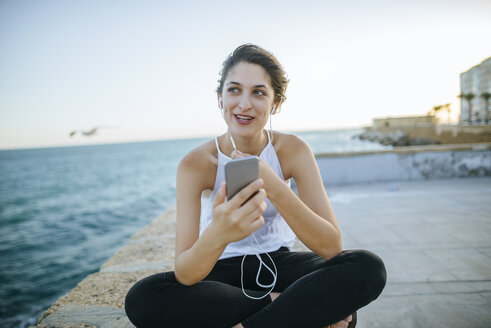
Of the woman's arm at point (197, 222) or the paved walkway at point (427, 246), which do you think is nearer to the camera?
the woman's arm at point (197, 222)

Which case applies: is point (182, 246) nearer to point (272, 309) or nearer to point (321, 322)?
point (272, 309)

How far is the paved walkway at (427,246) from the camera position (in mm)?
1666

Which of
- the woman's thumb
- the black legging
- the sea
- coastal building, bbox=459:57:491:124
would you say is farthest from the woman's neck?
coastal building, bbox=459:57:491:124

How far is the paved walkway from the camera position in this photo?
5.47 feet

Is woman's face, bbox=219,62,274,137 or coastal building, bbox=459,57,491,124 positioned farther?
coastal building, bbox=459,57,491,124

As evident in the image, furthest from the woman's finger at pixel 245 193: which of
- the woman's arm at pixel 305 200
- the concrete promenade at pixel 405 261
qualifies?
the concrete promenade at pixel 405 261

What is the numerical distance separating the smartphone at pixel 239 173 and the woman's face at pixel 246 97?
0.65 m

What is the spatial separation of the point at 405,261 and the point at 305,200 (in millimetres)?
1405

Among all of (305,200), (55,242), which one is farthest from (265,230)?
(55,242)

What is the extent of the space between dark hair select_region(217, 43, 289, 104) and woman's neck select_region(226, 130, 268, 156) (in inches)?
12.6

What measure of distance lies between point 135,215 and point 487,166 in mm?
11218

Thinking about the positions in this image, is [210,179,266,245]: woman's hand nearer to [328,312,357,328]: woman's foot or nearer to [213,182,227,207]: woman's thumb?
[213,182,227,207]: woman's thumb

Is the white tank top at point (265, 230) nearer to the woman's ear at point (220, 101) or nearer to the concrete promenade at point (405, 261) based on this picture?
the woman's ear at point (220, 101)

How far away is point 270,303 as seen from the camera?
1.33m
